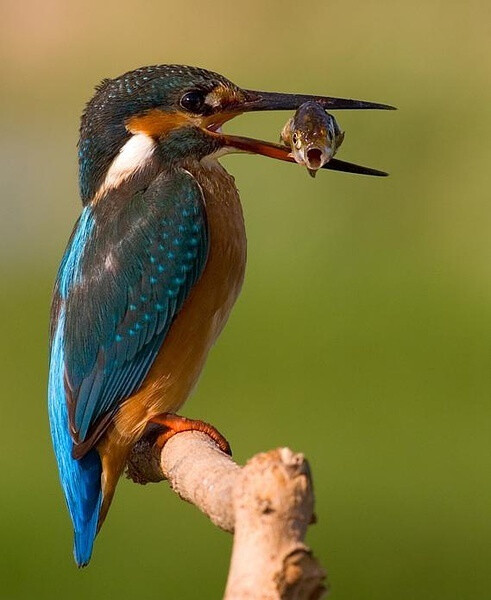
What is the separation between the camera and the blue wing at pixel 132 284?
2711 millimetres

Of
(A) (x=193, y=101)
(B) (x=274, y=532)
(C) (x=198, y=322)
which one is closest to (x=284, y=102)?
(A) (x=193, y=101)

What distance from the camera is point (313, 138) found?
2572mm

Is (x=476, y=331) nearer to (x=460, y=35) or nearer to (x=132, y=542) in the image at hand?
(x=132, y=542)

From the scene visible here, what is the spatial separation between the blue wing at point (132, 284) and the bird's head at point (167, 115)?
0.18 ft

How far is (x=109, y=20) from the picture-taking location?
8664 mm

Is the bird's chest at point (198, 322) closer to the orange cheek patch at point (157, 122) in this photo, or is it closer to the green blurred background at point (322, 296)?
the orange cheek patch at point (157, 122)

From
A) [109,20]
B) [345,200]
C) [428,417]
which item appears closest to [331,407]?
[428,417]

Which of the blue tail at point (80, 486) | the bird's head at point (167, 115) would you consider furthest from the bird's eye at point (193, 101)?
the blue tail at point (80, 486)

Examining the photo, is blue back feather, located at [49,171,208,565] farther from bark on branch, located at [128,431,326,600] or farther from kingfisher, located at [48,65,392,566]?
bark on branch, located at [128,431,326,600]

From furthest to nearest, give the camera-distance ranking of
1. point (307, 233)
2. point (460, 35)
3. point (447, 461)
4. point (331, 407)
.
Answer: point (460, 35) → point (307, 233) → point (331, 407) → point (447, 461)

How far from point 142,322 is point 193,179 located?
0.24 metres

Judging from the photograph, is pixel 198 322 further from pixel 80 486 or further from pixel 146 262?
pixel 80 486

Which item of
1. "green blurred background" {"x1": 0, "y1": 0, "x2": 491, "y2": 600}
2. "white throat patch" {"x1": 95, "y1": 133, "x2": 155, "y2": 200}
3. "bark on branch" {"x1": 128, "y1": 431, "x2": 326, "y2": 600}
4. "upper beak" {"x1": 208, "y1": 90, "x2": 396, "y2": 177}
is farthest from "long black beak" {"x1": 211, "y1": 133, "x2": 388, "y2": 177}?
"green blurred background" {"x1": 0, "y1": 0, "x2": 491, "y2": 600}

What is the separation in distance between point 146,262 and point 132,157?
6.7 inches
